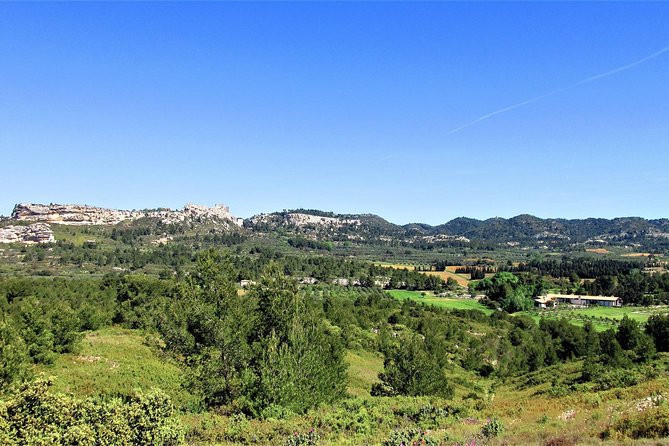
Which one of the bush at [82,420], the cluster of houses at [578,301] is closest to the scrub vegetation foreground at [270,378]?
the bush at [82,420]

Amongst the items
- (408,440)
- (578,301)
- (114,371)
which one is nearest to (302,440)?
(408,440)

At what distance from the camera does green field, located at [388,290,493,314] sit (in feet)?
443

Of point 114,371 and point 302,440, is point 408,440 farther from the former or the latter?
point 114,371

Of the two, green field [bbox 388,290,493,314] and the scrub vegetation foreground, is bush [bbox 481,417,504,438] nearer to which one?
the scrub vegetation foreground

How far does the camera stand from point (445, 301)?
145250mm

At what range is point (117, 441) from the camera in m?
12.4

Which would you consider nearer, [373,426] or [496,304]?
[373,426]

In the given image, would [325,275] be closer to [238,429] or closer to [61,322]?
[61,322]

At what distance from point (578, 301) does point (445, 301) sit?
49.2 m

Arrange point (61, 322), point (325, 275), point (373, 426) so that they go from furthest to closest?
point (325, 275)
point (61, 322)
point (373, 426)

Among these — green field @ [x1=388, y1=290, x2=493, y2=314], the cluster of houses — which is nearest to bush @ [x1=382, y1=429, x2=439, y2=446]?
green field @ [x1=388, y1=290, x2=493, y2=314]

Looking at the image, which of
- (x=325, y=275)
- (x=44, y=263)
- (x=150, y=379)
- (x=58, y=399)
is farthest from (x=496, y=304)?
(x=44, y=263)

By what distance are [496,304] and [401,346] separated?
390ft

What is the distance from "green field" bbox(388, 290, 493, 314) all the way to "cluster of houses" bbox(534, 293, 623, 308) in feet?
73.7
